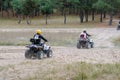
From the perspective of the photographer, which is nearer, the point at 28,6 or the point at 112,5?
the point at 112,5

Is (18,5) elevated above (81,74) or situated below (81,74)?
above

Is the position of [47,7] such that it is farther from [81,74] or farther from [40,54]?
[81,74]

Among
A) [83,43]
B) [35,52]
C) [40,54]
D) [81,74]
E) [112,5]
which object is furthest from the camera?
[112,5]

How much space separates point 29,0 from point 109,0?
16572mm

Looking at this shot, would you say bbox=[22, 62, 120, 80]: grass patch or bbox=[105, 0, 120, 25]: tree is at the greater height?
bbox=[105, 0, 120, 25]: tree

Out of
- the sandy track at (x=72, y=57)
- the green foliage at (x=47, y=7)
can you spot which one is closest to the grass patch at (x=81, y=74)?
the sandy track at (x=72, y=57)

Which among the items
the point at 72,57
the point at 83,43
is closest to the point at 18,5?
the point at 83,43

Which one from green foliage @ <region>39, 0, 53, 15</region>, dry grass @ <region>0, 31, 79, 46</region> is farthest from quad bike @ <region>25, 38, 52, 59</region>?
green foliage @ <region>39, 0, 53, 15</region>

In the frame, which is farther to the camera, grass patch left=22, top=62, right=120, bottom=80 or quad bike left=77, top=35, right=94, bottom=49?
quad bike left=77, top=35, right=94, bottom=49

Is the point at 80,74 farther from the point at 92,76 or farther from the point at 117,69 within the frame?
the point at 117,69

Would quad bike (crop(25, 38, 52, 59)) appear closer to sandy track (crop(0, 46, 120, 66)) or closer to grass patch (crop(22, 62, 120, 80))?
sandy track (crop(0, 46, 120, 66))

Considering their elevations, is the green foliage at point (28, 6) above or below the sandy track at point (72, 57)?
above

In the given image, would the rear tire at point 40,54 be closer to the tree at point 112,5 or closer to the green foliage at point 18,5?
the tree at point 112,5

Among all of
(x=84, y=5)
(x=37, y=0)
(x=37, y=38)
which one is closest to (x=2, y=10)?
(x=37, y=0)
